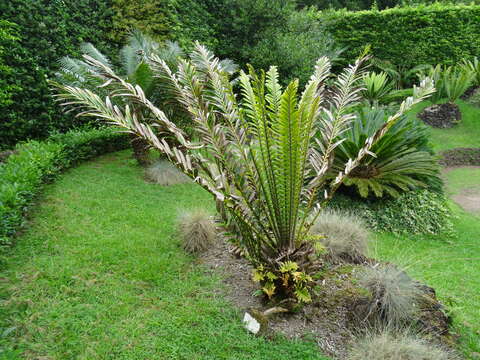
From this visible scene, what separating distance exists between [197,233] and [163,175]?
98.2 inches

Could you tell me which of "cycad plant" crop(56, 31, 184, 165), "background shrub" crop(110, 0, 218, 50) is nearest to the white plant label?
"cycad plant" crop(56, 31, 184, 165)

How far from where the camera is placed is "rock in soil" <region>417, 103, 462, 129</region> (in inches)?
468

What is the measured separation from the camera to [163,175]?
609 centimetres

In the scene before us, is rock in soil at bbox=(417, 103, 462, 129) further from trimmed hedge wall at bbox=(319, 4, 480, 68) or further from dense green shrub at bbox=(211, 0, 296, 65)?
dense green shrub at bbox=(211, 0, 296, 65)

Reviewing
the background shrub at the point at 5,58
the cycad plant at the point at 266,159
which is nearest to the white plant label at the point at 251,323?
the cycad plant at the point at 266,159

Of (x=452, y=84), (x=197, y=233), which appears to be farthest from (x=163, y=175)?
(x=452, y=84)

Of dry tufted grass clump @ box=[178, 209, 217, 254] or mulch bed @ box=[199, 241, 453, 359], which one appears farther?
dry tufted grass clump @ box=[178, 209, 217, 254]

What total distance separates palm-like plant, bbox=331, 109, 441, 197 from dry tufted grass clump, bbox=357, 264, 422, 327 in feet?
7.88

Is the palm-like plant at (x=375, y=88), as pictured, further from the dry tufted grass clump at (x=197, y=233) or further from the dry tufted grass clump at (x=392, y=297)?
the dry tufted grass clump at (x=392, y=297)

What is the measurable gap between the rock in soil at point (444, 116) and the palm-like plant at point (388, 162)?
7084 mm

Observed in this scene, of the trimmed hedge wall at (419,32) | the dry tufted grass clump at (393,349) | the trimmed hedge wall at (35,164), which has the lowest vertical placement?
the dry tufted grass clump at (393,349)

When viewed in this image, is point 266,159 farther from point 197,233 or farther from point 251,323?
point 197,233

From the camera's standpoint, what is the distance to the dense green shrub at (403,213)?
534 centimetres

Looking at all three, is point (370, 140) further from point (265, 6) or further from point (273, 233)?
point (265, 6)
